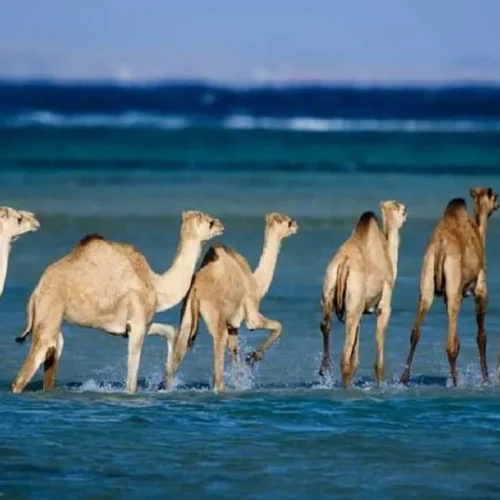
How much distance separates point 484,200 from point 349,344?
202 cm

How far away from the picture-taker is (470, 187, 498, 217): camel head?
14.8m

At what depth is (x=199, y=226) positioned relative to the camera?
43.6 ft

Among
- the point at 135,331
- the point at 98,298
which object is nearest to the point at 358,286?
the point at 135,331

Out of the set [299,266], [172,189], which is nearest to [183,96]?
[172,189]

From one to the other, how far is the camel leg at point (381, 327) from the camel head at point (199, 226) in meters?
1.17

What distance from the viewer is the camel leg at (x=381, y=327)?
44.6ft

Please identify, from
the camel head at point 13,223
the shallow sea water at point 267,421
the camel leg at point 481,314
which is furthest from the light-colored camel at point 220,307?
the camel leg at point 481,314

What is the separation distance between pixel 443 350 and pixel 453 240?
1.81m

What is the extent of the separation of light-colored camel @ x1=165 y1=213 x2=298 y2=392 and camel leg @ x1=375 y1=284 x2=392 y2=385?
68 cm

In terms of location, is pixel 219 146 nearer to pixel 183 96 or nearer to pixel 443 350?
pixel 443 350

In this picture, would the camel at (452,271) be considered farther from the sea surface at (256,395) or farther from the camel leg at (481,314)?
the sea surface at (256,395)

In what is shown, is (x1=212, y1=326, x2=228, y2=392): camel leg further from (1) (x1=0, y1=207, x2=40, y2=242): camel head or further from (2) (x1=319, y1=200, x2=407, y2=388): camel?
(1) (x1=0, y1=207, x2=40, y2=242): camel head

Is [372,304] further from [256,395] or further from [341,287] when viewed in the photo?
[256,395]

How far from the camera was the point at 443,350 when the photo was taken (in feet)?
51.6
